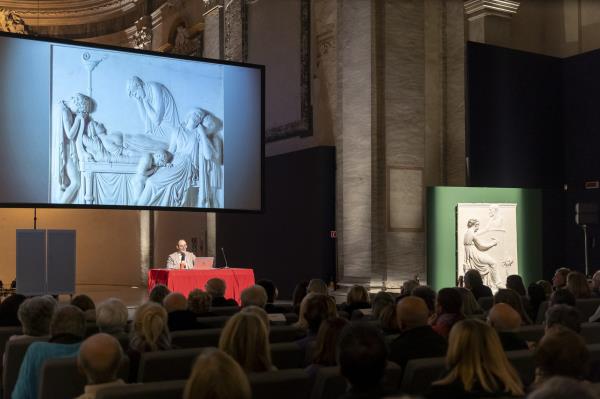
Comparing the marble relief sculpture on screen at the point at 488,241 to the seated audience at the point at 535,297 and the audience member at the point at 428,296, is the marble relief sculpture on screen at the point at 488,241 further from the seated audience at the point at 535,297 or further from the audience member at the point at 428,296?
the audience member at the point at 428,296

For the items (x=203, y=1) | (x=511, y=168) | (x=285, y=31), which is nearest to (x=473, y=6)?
(x=511, y=168)

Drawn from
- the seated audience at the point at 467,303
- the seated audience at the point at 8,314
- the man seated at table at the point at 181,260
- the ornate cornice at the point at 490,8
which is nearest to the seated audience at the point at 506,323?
the seated audience at the point at 467,303

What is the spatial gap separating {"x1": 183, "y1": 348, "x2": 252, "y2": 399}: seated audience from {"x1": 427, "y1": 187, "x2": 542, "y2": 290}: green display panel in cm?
832

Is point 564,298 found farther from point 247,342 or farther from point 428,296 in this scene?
point 247,342

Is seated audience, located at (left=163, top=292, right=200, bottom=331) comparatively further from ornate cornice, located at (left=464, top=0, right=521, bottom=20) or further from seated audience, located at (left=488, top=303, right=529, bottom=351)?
ornate cornice, located at (left=464, top=0, right=521, bottom=20)

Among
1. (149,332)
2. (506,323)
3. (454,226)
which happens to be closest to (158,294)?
(149,332)

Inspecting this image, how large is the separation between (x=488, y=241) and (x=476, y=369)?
25.9 ft

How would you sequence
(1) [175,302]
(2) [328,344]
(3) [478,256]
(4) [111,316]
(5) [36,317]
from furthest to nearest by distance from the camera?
1. (3) [478,256]
2. (1) [175,302]
3. (5) [36,317]
4. (4) [111,316]
5. (2) [328,344]

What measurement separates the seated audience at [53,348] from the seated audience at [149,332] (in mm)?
268

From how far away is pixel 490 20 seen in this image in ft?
38.8

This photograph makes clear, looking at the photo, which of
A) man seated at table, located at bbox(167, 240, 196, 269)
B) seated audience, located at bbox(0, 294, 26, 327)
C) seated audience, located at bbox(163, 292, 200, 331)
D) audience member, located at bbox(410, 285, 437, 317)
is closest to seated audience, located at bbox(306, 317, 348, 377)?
seated audience, located at bbox(163, 292, 200, 331)

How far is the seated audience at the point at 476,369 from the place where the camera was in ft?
8.94

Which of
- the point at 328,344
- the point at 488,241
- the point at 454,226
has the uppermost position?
the point at 454,226

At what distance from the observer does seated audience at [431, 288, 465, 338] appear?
466 cm
